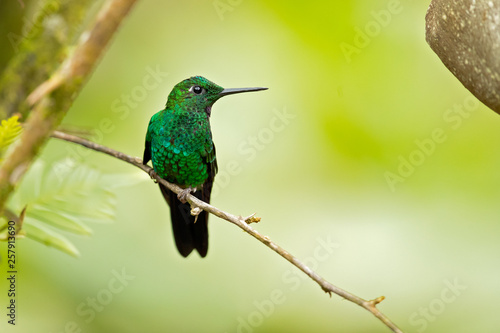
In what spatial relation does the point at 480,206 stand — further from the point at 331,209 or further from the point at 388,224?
the point at 331,209

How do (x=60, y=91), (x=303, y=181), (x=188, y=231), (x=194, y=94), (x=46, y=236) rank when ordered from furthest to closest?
1. (x=303, y=181)
2. (x=188, y=231)
3. (x=194, y=94)
4. (x=46, y=236)
5. (x=60, y=91)

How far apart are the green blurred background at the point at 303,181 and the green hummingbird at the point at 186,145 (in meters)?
0.50

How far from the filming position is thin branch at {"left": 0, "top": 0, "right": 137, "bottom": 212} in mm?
1046

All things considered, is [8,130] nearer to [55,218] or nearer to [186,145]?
[55,218]

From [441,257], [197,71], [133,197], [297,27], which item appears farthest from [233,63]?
[441,257]

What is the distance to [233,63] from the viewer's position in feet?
10.3

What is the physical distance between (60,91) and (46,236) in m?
0.72

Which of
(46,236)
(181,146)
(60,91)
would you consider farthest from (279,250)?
(181,146)

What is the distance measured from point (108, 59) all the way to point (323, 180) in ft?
4.39

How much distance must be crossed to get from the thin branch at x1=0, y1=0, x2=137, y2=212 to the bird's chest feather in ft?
3.87

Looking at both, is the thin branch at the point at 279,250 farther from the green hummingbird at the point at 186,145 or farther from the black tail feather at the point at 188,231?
the black tail feather at the point at 188,231

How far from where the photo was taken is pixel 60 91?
1.11 metres

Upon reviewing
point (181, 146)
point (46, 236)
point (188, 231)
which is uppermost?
point (181, 146)

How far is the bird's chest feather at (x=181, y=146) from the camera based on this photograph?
2.31 meters
